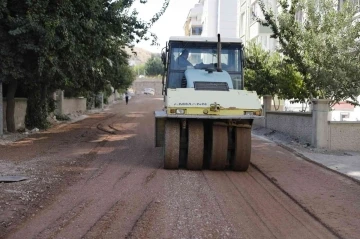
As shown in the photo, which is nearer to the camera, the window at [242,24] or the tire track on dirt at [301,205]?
the tire track on dirt at [301,205]

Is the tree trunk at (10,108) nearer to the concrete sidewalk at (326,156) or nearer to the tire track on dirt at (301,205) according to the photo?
the concrete sidewalk at (326,156)

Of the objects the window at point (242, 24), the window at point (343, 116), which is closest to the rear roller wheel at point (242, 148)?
the window at point (343, 116)

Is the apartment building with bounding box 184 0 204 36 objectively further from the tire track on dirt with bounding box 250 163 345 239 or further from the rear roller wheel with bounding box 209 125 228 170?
the tire track on dirt with bounding box 250 163 345 239

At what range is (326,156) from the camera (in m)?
17.0

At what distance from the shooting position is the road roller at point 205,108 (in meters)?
12.4

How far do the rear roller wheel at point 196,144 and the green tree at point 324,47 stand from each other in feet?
25.4

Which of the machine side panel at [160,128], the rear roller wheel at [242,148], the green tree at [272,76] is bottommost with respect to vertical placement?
the rear roller wheel at [242,148]

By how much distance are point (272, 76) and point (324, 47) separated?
5338 millimetres

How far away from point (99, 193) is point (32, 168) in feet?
12.4

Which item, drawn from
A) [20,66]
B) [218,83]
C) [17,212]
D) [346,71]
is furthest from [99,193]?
[346,71]

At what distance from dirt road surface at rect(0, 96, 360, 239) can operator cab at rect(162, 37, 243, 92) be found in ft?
8.17

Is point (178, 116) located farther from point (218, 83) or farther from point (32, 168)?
point (32, 168)

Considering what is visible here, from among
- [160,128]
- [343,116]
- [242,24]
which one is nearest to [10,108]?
[160,128]

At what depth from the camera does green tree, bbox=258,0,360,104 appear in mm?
18828
